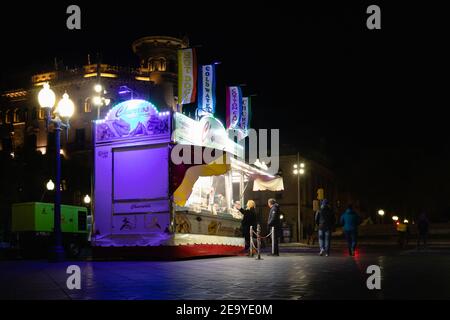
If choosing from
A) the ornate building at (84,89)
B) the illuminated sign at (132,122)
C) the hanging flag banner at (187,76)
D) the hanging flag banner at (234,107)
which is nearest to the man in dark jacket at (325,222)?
the hanging flag banner at (187,76)

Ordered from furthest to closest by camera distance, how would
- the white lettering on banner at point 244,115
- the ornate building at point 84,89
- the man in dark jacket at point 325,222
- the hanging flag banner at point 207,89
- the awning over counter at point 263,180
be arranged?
the ornate building at point 84,89, the white lettering on banner at point 244,115, the awning over counter at point 263,180, the hanging flag banner at point 207,89, the man in dark jacket at point 325,222

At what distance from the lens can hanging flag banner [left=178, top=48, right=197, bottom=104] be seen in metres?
18.4

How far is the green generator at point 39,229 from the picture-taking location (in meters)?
23.2

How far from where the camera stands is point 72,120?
64.9 metres

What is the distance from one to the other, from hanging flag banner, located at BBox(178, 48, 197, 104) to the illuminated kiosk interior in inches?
39.4

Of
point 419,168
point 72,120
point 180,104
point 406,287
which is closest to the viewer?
point 406,287

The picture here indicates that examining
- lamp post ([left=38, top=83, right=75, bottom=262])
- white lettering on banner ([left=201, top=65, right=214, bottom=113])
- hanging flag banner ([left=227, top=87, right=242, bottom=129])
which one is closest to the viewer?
lamp post ([left=38, top=83, right=75, bottom=262])

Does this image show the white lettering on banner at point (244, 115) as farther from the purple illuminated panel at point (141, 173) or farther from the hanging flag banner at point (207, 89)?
the purple illuminated panel at point (141, 173)

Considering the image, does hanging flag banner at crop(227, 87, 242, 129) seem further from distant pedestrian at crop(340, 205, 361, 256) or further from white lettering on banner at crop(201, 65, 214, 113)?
distant pedestrian at crop(340, 205, 361, 256)

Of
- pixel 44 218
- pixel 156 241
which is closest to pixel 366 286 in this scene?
pixel 156 241

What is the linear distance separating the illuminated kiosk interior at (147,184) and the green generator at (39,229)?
681cm

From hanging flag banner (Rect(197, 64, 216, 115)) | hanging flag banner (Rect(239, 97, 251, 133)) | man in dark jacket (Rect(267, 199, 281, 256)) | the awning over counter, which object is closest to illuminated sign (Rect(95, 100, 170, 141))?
hanging flag banner (Rect(197, 64, 216, 115))
